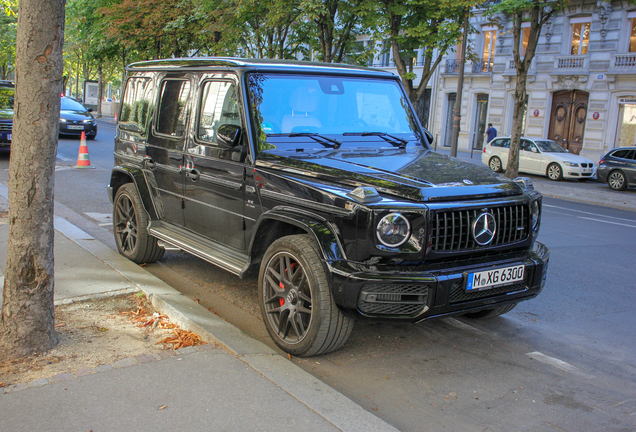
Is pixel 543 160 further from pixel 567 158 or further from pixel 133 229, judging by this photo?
pixel 133 229

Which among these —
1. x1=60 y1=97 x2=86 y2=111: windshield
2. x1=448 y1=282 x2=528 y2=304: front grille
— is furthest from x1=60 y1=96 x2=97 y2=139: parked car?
x1=448 y1=282 x2=528 y2=304: front grille

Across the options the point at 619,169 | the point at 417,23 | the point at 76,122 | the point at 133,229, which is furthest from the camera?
the point at 76,122

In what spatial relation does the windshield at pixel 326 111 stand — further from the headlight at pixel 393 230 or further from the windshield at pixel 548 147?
the windshield at pixel 548 147

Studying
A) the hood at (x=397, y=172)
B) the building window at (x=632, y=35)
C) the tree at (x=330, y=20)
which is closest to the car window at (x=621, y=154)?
the tree at (x=330, y=20)

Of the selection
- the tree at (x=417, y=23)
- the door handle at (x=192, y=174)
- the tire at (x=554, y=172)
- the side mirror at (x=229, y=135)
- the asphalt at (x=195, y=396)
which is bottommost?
the asphalt at (x=195, y=396)

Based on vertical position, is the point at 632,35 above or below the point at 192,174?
above

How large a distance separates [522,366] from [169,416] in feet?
7.94

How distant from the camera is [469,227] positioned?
384 centimetres

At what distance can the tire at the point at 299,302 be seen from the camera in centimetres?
376

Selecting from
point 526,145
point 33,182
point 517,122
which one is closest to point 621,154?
point 517,122

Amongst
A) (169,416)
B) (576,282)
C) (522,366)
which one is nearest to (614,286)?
(576,282)

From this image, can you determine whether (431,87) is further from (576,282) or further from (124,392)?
(124,392)

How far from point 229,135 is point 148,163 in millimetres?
1704

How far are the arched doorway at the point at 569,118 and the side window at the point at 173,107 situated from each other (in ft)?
92.4
